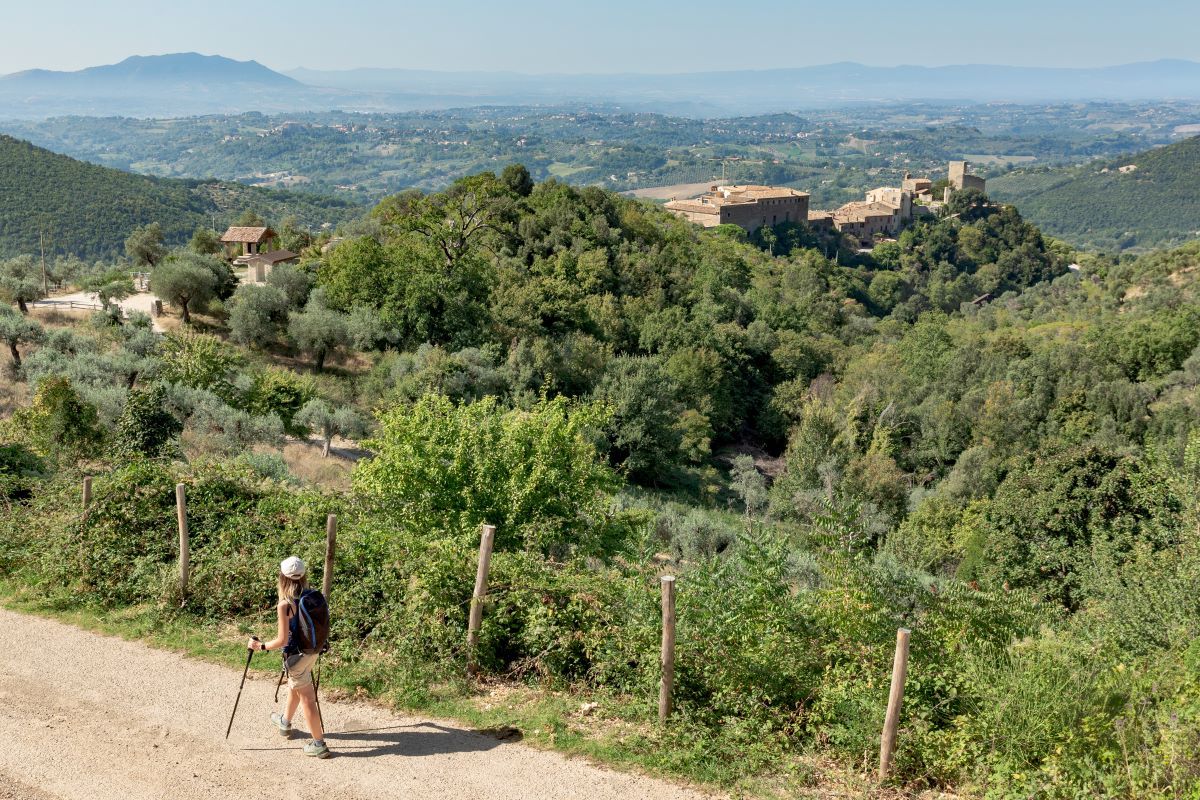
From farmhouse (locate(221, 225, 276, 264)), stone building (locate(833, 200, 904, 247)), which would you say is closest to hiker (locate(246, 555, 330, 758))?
farmhouse (locate(221, 225, 276, 264))

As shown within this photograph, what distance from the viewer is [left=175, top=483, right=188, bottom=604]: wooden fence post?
8.22 meters

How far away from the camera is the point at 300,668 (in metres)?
6.14

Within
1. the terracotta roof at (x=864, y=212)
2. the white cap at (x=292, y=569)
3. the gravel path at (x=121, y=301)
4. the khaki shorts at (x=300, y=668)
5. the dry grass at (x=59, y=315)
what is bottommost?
the dry grass at (x=59, y=315)

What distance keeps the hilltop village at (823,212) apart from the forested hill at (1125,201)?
4756cm

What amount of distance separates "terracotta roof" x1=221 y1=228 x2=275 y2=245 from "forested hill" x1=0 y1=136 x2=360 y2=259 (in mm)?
40020

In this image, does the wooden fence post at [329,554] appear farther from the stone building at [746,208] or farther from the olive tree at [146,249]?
the stone building at [746,208]

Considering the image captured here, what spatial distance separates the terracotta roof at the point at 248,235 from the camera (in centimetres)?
3972

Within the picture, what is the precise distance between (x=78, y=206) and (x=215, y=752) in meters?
91.4

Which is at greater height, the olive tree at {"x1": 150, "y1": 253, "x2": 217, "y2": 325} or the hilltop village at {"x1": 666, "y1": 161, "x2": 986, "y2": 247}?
the hilltop village at {"x1": 666, "y1": 161, "x2": 986, "y2": 247}

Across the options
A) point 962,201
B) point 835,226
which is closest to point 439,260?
point 835,226

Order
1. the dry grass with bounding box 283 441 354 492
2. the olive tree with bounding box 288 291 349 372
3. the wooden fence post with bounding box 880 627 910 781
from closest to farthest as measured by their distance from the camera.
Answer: the wooden fence post with bounding box 880 627 910 781 < the dry grass with bounding box 283 441 354 492 < the olive tree with bounding box 288 291 349 372

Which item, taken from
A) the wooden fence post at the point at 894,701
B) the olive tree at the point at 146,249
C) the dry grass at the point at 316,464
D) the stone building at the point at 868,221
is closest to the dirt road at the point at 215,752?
the wooden fence post at the point at 894,701

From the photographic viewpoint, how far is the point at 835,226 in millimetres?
97750

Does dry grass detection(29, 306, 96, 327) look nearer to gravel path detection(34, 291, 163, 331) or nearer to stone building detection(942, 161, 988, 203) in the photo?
gravel path detection(34, 291, 163, 331)
